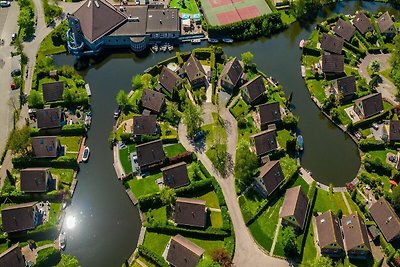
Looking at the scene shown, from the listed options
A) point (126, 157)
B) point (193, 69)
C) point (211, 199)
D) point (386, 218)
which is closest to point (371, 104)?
point (386, 218)

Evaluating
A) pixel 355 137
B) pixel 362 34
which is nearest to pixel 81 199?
pixel 355 137

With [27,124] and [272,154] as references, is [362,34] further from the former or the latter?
[27,124]

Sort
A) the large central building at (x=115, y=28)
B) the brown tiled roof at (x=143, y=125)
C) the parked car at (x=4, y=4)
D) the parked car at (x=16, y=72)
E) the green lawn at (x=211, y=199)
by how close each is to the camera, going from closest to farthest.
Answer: the green lawn at (x=211, y=199) < the brown tiled roof at (x=143, y=125) < the parked car at (x=16, y=72) < the large central building at (x=115, y=28) < the parked car at (x=4, y=4)

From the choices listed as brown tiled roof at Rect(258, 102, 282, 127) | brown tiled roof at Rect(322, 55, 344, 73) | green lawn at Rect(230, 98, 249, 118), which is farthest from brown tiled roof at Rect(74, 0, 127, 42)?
brown tiled roof at Rect(322, 55, 344, 73)

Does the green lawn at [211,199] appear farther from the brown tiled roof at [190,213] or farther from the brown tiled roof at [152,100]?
the brown tiled roof at [152,100]

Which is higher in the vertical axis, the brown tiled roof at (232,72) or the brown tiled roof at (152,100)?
the brown tiled roof at (232,72)

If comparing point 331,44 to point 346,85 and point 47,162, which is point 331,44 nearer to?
point 346,85

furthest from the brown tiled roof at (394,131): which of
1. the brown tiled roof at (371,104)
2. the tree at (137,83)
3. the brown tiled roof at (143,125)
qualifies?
the tree at (137,83)
